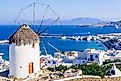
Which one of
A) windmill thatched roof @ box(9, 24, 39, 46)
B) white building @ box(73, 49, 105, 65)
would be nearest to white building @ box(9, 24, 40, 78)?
windmill thatched roof @ box(9, 24, 39, 46)

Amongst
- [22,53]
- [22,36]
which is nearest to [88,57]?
[22,36]

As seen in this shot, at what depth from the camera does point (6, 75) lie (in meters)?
18.9

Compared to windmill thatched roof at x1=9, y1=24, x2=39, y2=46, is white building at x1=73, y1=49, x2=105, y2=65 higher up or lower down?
lower down

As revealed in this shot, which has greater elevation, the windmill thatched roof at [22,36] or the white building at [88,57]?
the windmill thatched roof at [22,36]

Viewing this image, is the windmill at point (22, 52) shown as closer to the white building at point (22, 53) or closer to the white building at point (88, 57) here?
the white building at point (22, 53)

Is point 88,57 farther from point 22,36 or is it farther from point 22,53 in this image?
point 22,53

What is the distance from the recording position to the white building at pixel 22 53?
18.2 meters

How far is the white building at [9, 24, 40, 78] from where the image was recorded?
59.8ft

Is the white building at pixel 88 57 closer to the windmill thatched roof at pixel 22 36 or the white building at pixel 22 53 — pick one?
the white building at pixel 22 53

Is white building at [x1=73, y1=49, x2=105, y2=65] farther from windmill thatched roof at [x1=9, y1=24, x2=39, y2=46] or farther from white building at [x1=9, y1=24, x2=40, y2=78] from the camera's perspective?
windmill thatched roof at [x1=9, y1=24, x2=39, y2=46]

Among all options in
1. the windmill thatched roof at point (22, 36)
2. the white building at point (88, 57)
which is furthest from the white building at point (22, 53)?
the white building at point (88, 57)

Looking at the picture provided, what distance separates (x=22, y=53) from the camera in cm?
1819

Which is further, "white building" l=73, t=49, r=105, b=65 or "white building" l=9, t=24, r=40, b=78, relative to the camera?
"white building" l=73, t=49, r=105, b=65

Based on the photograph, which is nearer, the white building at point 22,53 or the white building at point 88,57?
the white building at point 22,53
